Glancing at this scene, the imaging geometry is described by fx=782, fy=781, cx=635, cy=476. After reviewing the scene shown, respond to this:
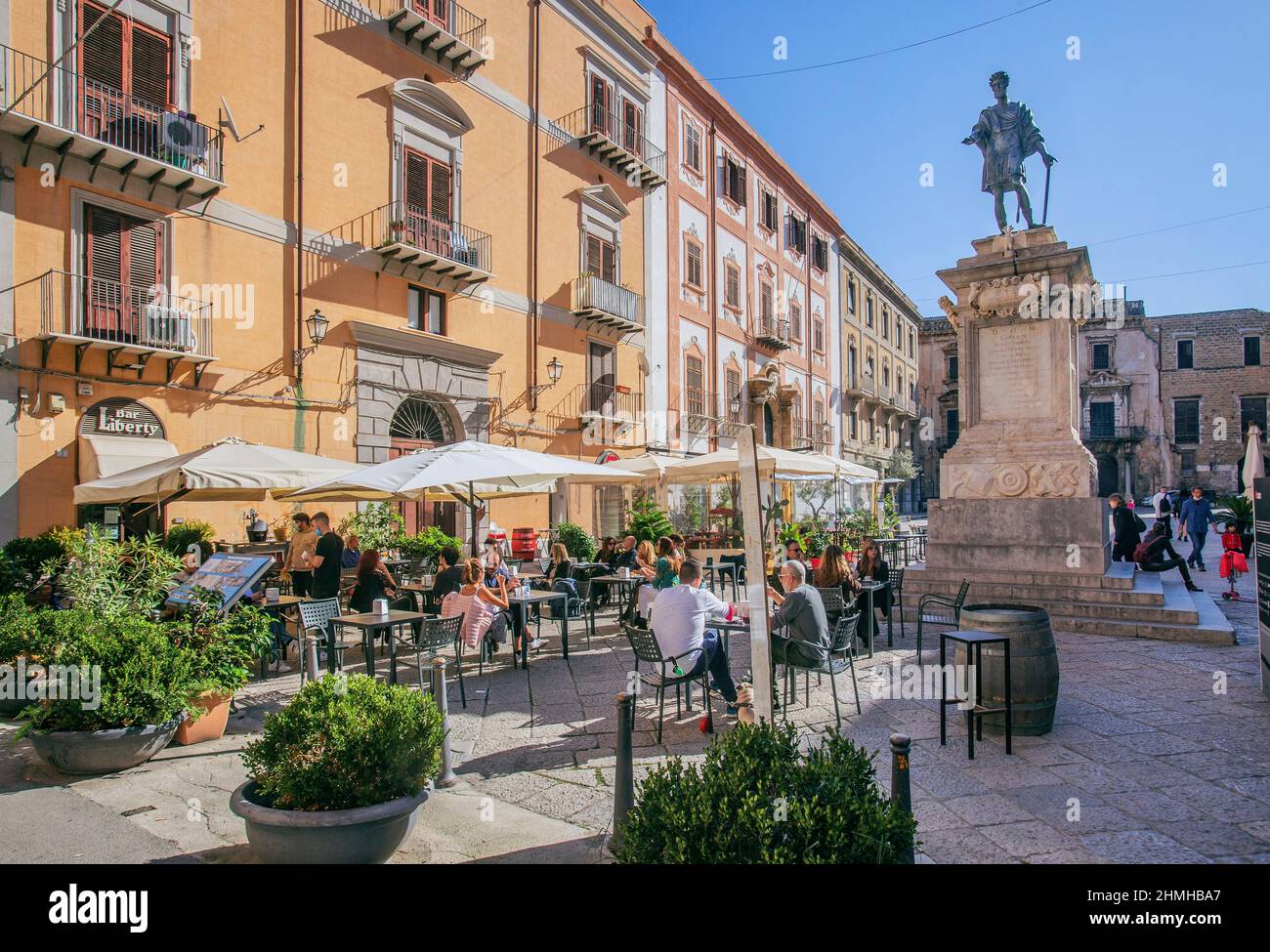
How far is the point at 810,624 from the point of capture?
5707mm

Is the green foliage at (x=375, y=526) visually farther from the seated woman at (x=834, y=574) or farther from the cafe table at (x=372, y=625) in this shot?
the seated woman at (x=834, y=574)

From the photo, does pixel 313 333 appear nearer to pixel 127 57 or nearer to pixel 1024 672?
pixel 127 57

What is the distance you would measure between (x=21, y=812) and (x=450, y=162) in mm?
14876

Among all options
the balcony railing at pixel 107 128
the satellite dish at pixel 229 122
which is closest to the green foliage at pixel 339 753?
the balcony railing at pixel 107 128

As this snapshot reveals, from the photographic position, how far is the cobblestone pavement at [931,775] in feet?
11.9

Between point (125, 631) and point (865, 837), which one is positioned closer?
point (865, 837)

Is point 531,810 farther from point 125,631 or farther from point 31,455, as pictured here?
point 31,455

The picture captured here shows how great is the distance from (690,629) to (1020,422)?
616 cm

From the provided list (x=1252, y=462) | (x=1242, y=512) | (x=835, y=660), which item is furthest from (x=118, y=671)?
(x=1242, y=512)

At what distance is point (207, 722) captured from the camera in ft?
17.6

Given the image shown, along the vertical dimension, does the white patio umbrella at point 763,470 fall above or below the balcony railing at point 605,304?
below

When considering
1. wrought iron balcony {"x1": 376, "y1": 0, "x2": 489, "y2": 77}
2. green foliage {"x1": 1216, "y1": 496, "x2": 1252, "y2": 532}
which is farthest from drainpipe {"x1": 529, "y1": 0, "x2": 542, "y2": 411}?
green foliage {"x1": 1216, "y1": 496, "x2": 1252, "y2": 532}

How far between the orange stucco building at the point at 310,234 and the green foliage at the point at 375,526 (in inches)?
45.7
